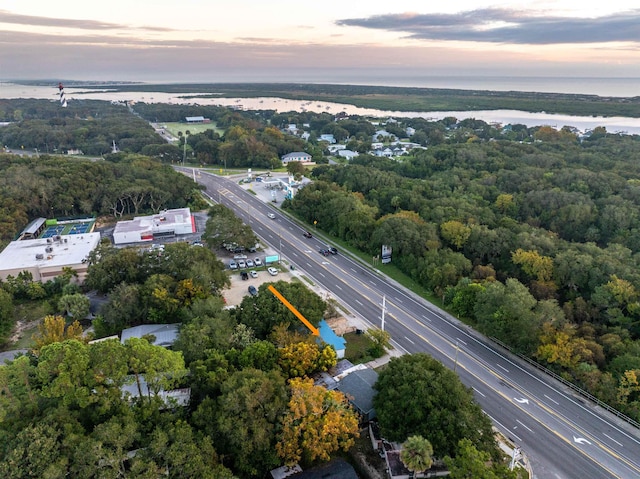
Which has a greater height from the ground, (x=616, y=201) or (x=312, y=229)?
(x=616, y=201)

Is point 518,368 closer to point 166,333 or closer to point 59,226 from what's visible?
point 166,333

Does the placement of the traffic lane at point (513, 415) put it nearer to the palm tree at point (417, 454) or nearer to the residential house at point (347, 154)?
the palm tree at point (417, 454)

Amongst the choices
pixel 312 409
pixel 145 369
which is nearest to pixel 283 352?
pixel 312 409

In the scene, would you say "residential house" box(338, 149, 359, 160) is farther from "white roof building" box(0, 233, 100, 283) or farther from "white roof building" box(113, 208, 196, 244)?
"white roof building" box(0, 233, 100, 283)

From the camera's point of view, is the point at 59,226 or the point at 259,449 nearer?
the point at 259,449

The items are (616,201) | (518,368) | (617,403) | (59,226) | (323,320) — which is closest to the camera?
(617,403)

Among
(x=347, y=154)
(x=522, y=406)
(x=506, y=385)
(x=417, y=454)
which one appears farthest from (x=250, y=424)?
(x=347, y=154)

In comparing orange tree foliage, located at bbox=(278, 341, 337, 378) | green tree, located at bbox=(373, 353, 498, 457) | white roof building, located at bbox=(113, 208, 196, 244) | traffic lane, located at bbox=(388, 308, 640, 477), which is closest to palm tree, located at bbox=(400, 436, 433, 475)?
green tree, located at bbox=(373, 353, 498, 457)
